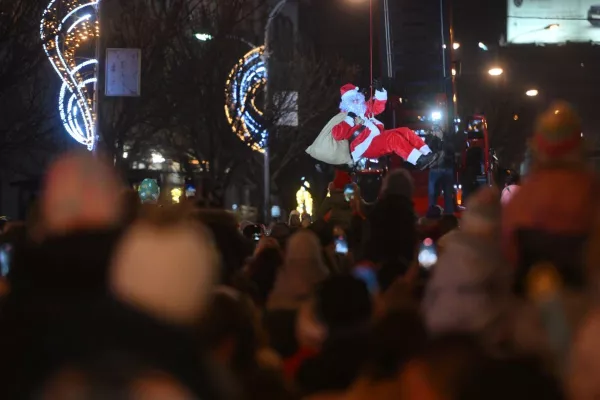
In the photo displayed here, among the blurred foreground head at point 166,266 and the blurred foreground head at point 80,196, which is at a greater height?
the blurred foreground head at point 80,196

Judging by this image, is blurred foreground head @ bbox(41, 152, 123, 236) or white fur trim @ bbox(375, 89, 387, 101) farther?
white fur trim @ bbox(375, 89, 387, 101)

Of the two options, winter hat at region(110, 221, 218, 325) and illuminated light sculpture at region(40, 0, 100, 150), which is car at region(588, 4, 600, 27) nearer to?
illuminated light sculpture at region(40, 0, 100, 150)

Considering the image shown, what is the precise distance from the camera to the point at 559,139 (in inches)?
196

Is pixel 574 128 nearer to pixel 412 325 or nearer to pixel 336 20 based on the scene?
pixel 412 325

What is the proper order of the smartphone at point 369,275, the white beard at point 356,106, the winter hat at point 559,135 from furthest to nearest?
the white beard at point 356,106, the smartphone at point 369,275, the winter hat at point 559,135

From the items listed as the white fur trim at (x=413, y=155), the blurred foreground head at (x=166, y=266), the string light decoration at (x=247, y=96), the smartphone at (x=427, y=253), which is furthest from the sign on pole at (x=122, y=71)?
the blurred foreground head at (x=166, y=266)

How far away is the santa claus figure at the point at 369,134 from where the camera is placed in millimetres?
12836

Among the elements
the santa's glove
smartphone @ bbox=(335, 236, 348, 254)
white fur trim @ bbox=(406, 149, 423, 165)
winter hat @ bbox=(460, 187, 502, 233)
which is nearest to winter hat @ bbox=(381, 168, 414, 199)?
smartphone @ bbox=(335, 236, 348, 254)

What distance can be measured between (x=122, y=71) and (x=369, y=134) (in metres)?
5.60

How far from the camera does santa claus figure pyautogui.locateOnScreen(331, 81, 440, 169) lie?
1284cm

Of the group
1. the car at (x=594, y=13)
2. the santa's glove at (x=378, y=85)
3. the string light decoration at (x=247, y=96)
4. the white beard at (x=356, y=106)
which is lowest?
the white beard at (x=356, y=106)

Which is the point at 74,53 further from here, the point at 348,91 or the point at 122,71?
the point at 348,91

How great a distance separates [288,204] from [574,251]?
42164 mm

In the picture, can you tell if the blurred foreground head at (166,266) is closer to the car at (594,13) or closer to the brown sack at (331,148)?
the brown sack at (331,148)
